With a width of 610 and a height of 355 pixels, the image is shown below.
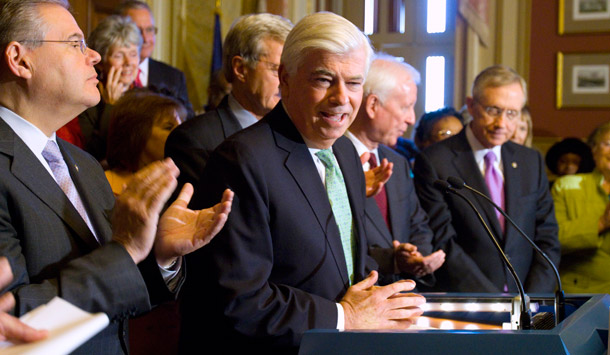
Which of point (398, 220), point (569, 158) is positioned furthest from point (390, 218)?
point (569, 158)

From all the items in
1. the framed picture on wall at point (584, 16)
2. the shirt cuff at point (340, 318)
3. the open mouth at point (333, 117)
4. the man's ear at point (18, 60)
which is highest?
the framed picture on wall at point (584, 16)

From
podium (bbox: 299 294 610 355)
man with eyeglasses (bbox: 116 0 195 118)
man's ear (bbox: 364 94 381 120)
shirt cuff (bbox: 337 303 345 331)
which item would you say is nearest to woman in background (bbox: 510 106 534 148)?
man's ear (bbox: 364 94 381 120)

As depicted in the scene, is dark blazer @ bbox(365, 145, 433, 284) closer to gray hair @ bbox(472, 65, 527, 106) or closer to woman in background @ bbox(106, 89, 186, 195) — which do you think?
gray hair @ bbox(472, 65, 527, 106)

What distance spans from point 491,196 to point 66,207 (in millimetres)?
2528

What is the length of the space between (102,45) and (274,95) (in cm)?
138

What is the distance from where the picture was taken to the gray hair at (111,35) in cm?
408

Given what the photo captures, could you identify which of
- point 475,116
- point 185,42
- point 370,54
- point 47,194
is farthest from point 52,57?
point 185,42

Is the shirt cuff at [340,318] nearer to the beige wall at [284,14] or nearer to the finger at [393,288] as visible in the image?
the finger at [393,288]

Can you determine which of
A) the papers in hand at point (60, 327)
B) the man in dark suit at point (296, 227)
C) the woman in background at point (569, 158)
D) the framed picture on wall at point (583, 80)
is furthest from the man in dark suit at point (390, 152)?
the framed picture on wall at point (583, 80)

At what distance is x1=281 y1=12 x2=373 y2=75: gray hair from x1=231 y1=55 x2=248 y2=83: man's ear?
0.77m

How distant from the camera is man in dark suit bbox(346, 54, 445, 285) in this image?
3.41 meters

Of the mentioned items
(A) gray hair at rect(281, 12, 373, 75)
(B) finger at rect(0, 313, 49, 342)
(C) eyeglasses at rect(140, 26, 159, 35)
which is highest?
(C) eyeglasses at rect(140, 26, 159, 35)

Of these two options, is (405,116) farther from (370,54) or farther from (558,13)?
(558,13)

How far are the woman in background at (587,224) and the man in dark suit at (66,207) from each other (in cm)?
291
